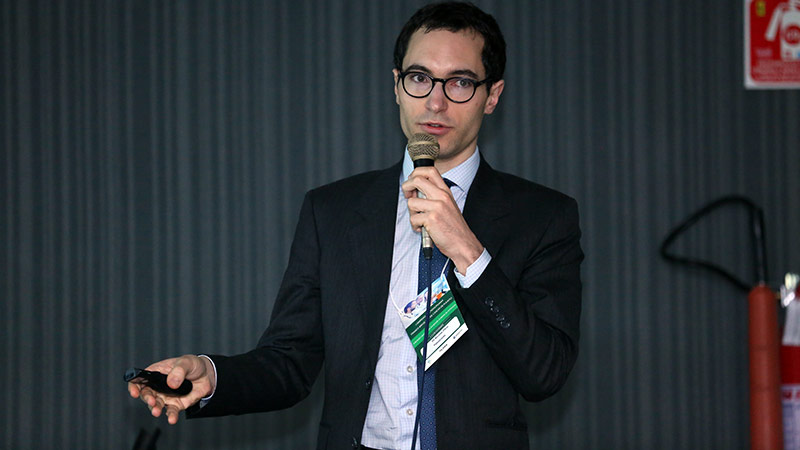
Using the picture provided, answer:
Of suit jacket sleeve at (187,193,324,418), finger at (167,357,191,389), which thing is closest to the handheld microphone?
suit jacket sleeve at (187,193,324,418)

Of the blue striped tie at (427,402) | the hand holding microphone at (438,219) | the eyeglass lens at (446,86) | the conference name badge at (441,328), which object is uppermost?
the eyeglass lens at (446,86)

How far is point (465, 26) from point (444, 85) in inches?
6.6

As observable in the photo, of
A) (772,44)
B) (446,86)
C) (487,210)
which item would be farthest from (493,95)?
(772,44)

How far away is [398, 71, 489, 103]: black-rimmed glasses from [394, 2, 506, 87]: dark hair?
0.21ft

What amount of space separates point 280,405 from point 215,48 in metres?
2.10

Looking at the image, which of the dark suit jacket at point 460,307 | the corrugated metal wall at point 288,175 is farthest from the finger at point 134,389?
the corrugated metal wall at point 288,175

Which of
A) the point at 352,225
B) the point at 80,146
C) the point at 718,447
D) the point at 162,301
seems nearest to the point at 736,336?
the point at 718,447

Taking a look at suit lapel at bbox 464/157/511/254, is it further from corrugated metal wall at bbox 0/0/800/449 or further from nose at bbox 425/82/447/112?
corrugated metal wall at bbox 0/0/800/449

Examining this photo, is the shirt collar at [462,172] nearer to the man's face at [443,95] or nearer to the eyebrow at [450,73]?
the man's face at [443,95]

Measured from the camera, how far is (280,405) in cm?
162

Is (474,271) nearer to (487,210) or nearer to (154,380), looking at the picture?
(487,210)

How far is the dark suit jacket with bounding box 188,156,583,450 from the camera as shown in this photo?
142 cm

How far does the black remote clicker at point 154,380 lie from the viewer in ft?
3.87

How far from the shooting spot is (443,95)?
1.63 meters
